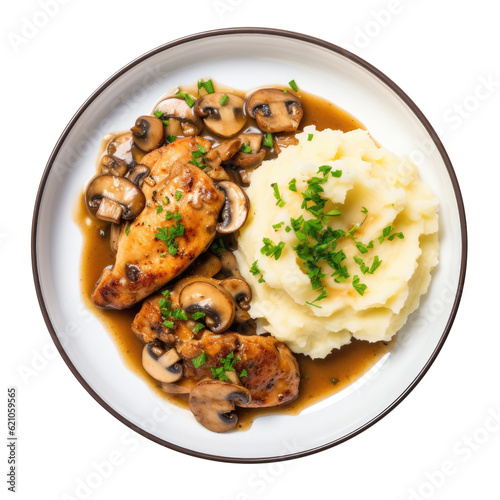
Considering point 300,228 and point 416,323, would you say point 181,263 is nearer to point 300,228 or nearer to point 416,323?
Result: point 300,228

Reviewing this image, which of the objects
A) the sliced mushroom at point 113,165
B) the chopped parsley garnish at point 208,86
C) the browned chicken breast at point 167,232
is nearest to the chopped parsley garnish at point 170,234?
the browned chicken breast at point 167,232

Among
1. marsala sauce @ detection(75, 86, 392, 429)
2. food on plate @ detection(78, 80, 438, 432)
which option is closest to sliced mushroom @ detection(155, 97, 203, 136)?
food on plate @ detection(78, 80, 438, 432)

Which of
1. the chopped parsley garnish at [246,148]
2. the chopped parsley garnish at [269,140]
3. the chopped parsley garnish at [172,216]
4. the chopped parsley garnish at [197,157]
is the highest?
the chopped parsley garnish at [269,140]

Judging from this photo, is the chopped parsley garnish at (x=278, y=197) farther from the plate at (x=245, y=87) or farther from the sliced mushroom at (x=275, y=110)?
the plate at (x=245, y=87)

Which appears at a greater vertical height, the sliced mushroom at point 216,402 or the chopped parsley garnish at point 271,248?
the chopped parsley garnish at point 271,248

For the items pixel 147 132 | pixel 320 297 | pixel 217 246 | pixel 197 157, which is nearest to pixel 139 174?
pixel 147 132

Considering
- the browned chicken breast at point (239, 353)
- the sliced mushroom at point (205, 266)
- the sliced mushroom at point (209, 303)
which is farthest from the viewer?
the sliced mushroom at point (205, 266)

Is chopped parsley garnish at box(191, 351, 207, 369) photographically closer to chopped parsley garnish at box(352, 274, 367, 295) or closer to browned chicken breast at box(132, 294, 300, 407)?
browned chicken breast at box(132, 294, 300, 407)
